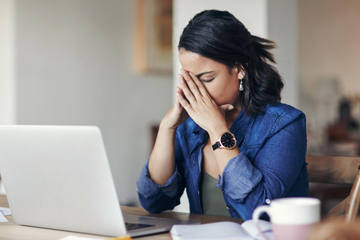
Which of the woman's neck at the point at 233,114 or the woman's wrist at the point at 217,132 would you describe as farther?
the woman's neck at the point at 233,114

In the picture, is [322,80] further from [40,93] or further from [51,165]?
[51,165]

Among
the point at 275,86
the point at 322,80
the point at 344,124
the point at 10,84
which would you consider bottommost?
the point at 344,124

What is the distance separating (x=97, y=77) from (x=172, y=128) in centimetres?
229

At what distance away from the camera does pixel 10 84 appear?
280 centimetres

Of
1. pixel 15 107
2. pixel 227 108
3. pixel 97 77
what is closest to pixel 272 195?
pixel 227 108

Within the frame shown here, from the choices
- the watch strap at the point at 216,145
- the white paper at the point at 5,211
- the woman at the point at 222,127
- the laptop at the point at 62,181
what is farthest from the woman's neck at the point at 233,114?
the white paper at the point at 5,211

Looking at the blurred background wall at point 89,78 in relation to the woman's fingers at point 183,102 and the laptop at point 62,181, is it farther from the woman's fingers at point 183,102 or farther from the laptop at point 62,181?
the laptop at point 62,181

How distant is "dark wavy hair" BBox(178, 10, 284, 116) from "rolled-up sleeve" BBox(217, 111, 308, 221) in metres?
0.12

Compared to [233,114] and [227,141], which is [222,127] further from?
[233,114]

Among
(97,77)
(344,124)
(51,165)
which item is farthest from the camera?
(344,124)

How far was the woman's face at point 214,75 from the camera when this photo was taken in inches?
46.4

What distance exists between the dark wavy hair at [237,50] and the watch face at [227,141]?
19 cm

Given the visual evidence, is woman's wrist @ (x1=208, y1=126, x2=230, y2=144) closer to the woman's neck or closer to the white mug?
the woman's neck

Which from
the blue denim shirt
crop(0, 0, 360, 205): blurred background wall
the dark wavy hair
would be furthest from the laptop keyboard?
crop(0, 0, 360, 205): blurred background wall
